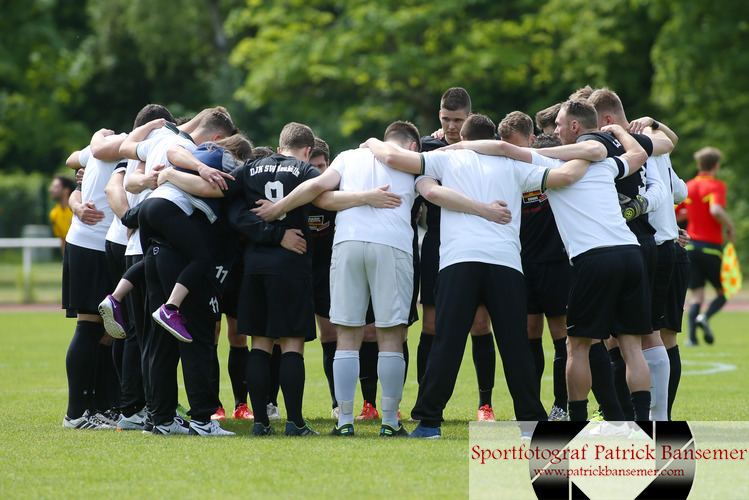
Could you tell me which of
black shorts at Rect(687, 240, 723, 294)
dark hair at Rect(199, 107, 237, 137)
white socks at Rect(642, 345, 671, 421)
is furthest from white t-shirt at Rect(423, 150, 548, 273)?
black shorts at Rect(687, 240, 723, 294)

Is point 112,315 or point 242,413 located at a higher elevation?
point 112,315

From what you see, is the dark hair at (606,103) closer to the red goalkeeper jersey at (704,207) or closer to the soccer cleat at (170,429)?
the soccer cleat at (170,429)

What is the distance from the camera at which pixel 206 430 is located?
22.3 feet

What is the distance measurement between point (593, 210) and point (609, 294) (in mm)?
592

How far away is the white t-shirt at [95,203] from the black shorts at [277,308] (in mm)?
1569

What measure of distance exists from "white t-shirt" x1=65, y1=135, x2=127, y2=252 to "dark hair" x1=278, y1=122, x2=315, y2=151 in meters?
1.61

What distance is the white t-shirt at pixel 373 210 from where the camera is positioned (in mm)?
6727

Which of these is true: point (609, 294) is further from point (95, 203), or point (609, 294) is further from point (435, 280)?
point (95, 203)

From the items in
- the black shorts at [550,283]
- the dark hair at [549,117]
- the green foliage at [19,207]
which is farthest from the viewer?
the green foliage at [19,207]

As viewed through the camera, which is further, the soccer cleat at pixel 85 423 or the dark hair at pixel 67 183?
the dark hair at pixel 67 183

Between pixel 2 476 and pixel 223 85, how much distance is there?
110 feet

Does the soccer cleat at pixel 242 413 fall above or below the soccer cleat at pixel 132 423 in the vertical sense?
below

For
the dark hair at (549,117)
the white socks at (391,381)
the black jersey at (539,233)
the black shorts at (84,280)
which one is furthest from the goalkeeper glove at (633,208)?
the black shorts at (84,280)

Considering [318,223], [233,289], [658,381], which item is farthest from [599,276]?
[233,289]
